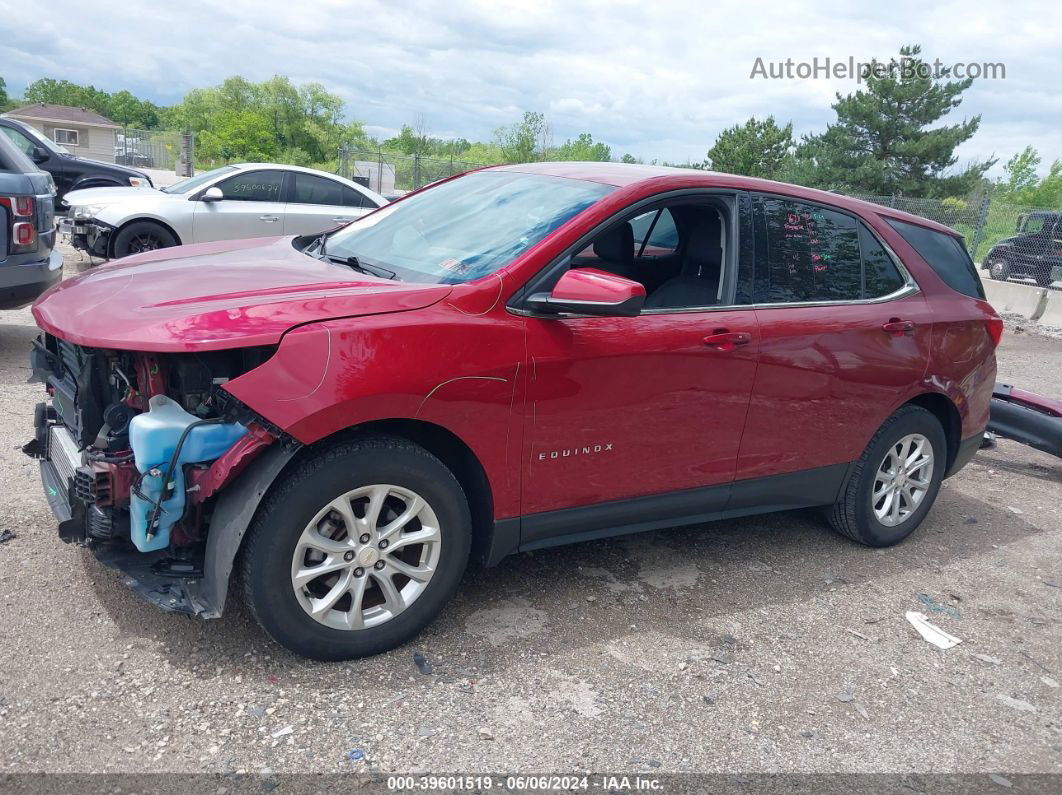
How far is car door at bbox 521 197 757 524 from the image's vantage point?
3264mm

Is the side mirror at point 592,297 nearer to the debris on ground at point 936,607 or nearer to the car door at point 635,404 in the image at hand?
the car door at point 635,404

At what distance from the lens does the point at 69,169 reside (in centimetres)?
1452

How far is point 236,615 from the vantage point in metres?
3.33

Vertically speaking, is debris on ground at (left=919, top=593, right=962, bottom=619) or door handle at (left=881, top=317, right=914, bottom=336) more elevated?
door handle at (left=881, top=317, right=914, bottom=336)

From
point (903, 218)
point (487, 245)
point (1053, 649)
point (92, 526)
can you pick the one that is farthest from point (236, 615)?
point (903, 218)

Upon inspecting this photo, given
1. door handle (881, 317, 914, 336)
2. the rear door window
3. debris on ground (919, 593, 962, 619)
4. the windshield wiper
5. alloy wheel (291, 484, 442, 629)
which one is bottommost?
debris on ground (919, 593, 962, 619)

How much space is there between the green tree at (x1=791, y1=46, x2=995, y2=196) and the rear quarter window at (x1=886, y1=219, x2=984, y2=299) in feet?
95.9

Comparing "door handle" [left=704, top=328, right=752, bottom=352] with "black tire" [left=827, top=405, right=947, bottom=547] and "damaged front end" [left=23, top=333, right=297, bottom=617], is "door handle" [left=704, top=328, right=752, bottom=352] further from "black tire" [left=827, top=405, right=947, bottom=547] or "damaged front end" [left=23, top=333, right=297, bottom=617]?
"damaged front end" [left=23, top=333, right=297, bottom=617]

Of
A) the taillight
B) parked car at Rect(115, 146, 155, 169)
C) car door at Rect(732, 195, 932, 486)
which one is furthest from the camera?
parked car at Rect(115, 146, 155, 169)

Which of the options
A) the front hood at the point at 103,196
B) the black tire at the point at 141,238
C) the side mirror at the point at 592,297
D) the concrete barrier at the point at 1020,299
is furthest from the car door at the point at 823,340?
the concrete barrier at the point at 1020,299

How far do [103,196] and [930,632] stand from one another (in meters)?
9.98

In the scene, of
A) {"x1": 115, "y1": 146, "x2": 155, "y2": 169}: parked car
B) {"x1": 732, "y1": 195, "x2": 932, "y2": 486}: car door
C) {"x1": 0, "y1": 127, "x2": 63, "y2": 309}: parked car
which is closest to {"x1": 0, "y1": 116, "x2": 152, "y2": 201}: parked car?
{"x1": 0, "y1": 127, "x2": 63, "y2": 309}: parked car

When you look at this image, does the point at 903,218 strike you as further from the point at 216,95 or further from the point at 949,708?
the point at 216,95

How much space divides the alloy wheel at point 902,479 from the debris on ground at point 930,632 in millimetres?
728
